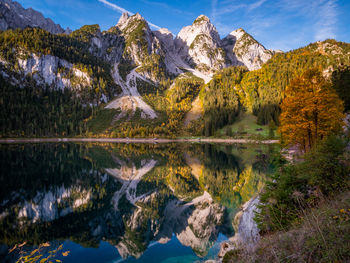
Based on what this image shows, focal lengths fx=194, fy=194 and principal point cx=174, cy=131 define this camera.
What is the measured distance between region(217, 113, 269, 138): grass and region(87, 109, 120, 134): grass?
314ft

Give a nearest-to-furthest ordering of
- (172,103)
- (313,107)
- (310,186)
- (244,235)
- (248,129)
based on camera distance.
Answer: (310,186)
(244,235)
(313,107)
(248,129)
(172,103)

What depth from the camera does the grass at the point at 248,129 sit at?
11138 centimetres

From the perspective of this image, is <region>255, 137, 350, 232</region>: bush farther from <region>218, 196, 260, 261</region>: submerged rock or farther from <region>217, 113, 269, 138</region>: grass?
<region>217, 113, 269, 138</region>: grass

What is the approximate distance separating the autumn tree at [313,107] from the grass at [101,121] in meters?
152

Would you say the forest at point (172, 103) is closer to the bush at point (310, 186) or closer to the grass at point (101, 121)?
the grass at point (101, 121)

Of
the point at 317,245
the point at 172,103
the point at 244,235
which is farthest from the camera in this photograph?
the point at 172,103

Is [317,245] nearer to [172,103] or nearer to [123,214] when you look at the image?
[123,214]

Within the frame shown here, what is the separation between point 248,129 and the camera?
121 metres

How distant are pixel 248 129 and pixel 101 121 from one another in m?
123

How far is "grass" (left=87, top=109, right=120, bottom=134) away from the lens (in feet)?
529

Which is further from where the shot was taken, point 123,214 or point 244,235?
point 123,214

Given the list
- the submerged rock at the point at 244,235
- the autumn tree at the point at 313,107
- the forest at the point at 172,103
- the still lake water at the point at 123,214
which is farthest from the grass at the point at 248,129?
the submerged rock at the point at 244,235

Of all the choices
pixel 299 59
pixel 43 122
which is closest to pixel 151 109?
pixel 43 122

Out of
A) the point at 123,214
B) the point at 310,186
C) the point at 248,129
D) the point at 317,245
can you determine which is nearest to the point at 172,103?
the point at 248,129
